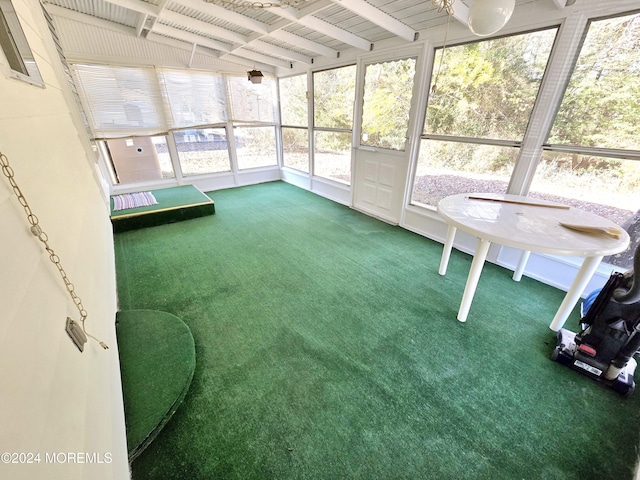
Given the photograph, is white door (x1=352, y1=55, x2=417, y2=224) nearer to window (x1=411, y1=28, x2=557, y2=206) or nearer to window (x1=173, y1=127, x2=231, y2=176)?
window (x1=411, y1=28, x2=557, y2=206)

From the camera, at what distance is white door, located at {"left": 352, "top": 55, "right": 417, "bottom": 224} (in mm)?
3312

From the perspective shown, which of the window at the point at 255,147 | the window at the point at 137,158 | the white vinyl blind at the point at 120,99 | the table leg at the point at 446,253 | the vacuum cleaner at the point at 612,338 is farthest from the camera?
the window at the point at 255,147

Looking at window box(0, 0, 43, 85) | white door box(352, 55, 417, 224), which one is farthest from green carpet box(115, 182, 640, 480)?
window box(0, 0, 43, 85)

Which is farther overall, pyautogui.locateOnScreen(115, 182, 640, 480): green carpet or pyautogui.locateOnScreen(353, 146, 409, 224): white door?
pyautogui.locateOnScreen(353, 146, 409, 224): white door

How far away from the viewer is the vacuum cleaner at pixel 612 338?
1407mm

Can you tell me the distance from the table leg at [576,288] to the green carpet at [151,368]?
2539 millimetres

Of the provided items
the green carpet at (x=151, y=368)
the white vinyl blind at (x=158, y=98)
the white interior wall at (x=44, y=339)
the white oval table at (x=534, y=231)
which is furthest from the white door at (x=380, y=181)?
the white interior wall at (x=44, y=339)

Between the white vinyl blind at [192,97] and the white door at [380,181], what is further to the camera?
the white vinyl blind at [192,97]

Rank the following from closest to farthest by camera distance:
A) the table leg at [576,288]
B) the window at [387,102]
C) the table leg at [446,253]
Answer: the table leg at [576,288], the table leg at [446,253], the window at [387,102]

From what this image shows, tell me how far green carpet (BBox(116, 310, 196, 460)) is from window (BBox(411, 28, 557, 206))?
3121mm

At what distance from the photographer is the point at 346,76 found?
4.02m

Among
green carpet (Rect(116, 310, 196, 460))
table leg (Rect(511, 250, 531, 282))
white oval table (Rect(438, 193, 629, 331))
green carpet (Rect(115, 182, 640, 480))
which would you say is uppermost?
white oval table (Rect(438, 193, 629, 331))

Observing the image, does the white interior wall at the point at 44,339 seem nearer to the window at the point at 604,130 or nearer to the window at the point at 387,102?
the window at the point at 604,130

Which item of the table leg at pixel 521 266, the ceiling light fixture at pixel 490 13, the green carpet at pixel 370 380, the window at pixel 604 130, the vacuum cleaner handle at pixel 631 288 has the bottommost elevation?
the green carpet at pixel 370 380
